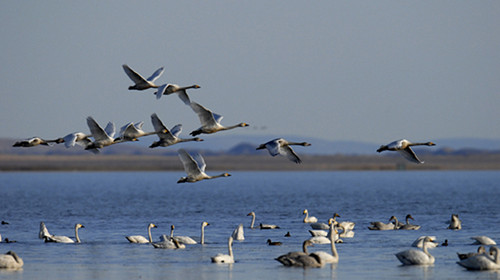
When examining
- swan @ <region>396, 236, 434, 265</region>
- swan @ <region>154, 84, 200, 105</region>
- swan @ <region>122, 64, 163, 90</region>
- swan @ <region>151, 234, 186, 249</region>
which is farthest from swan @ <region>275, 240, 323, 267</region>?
swan @ <region>122, 64, 163, 90</region>

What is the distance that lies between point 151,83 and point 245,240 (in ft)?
33.1

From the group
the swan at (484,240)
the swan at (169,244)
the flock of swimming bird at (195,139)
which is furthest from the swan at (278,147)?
the swan at (484,240)

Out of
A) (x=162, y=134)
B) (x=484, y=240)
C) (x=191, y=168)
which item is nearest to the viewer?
(x=162, y=134)

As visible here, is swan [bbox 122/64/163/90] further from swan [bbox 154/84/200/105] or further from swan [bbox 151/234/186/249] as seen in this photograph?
swan [bbox 151/234/186/249]

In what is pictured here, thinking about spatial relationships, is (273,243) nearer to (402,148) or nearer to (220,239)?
(220,239)

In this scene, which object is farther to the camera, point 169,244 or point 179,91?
point 169,244

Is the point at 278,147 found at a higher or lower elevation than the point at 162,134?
lower

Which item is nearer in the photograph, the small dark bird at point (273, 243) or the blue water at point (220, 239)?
the blue water at point (220, 239)

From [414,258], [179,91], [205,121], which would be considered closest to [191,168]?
[205,121]

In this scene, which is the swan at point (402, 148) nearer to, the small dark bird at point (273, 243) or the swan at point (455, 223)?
the small dark bird at point (273, 243)

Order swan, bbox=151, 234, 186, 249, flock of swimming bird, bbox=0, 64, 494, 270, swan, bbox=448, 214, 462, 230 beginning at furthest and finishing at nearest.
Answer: swan, bbox=448, 214, 462, 230
swan, bbox=151, 234, 186, 249
flock of swimming bird, bbox=0, 64, 494, 270

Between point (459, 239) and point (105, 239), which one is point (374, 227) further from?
point (105, 239)

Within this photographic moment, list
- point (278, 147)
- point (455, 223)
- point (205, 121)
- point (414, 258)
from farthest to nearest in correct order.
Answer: point (455, 223)
point (414, 258)
point (205, 121)
point (278, 147)

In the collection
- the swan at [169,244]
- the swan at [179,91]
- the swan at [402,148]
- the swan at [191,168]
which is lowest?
the swan at [169,244]
